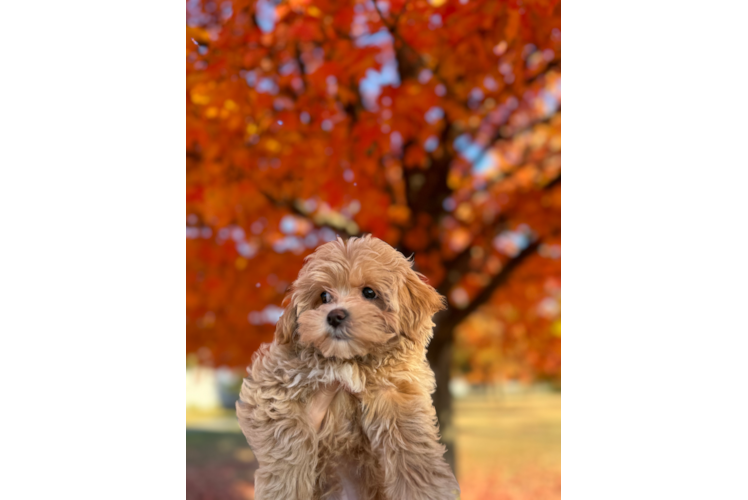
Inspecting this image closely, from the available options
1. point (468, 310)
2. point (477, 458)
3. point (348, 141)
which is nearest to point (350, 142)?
point (348, 141)

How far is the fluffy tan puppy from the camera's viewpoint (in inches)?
88.2

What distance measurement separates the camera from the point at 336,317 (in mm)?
2189

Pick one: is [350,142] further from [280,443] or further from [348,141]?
[280,443]

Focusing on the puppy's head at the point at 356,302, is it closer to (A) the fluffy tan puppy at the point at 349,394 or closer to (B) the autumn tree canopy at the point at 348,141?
(A) the fluffy tan puppy at the point at 349,394

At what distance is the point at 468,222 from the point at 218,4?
166 inches

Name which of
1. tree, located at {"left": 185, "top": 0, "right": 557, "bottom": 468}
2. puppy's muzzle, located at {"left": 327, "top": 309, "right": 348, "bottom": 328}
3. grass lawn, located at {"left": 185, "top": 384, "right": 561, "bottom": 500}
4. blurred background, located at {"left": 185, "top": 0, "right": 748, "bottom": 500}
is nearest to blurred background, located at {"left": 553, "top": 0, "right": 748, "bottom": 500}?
blurred background, located at {"left": 185, "top": 0, "right": 748, "bottom": 500}

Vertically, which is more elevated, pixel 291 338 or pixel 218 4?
pixel 218 4

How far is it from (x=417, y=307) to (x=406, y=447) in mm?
551

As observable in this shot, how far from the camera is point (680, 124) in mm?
3572

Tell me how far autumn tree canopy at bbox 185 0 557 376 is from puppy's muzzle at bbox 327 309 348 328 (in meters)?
2.66

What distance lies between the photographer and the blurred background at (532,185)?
342 cm

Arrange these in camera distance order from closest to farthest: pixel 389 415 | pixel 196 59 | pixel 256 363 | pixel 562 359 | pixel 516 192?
pixel 389 415, pixel 256 363, pixel 562 359, pixel 196 59, pixel 516 192
